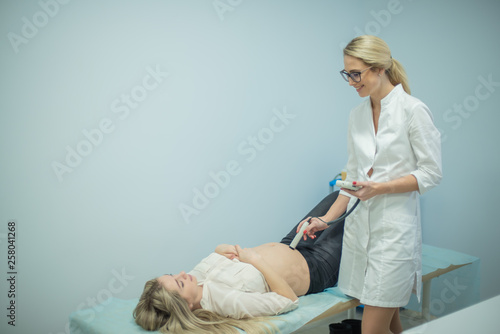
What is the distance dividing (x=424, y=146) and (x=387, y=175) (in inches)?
7.3

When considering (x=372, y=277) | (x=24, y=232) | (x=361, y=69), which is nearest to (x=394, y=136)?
(x=361, y=69)

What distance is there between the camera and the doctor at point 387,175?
168 cm

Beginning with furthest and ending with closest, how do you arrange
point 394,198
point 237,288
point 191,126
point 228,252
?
point 191,126 → point 228,252 → point 237,288 → point 394,198

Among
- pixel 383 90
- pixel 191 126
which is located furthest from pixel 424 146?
pixel 191 126

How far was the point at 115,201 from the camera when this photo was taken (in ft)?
7.63

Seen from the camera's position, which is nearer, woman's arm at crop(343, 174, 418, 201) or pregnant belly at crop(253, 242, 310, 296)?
woman's arm at crop(343, 174, 418, 201)

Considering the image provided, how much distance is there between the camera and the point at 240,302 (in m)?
1.78

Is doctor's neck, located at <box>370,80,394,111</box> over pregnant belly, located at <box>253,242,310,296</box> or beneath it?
over

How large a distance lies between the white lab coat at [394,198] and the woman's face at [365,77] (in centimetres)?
7

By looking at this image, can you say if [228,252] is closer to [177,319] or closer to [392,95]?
[177,319]

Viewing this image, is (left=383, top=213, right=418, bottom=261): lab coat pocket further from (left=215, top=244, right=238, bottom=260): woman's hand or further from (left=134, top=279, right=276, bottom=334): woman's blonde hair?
(left=215, top=244, right=238, bottom=260): woman's hand

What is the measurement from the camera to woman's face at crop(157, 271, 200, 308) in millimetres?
1793

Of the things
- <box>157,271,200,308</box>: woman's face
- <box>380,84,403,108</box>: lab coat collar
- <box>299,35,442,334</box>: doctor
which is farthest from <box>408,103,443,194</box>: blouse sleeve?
<box>157,271,200,308</box>: woman's face

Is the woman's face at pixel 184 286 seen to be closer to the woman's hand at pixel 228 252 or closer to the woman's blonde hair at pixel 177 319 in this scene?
the woman's blonde hair at pixel 177 319
